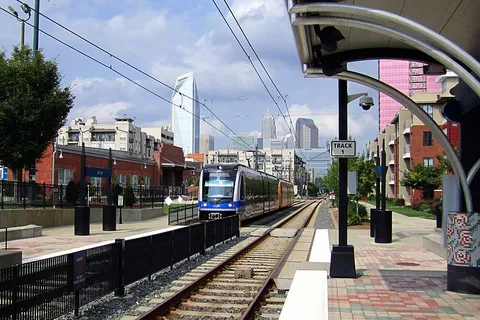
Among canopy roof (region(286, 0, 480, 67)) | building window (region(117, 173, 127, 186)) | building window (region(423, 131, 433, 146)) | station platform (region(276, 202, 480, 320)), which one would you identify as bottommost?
station platform (region(276, 202, 480, 320))

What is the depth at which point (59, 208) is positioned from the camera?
1106 inches

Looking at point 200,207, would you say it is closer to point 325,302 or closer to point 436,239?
point 436,239

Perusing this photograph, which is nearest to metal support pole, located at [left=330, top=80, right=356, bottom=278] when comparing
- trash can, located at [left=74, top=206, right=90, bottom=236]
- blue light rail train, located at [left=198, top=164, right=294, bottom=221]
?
trash can, located at [left=74, top=206, right=90, bottom=236]

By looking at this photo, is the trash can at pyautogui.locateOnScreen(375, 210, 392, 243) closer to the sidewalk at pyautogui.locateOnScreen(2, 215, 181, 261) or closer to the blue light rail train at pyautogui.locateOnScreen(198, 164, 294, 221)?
the blue light rail train at pyautogui.locateOnScreen(198, 164, 294, 221)

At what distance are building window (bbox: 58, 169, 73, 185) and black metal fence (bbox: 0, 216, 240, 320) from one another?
34.0 meters

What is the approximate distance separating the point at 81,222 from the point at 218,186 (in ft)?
29.2

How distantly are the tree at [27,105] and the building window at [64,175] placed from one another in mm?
20008

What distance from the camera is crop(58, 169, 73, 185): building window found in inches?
1833

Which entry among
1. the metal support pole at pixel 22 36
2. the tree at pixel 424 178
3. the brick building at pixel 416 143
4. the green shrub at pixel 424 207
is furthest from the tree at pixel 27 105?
the brick building at pixel 416 143

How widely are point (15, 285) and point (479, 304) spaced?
279 inches

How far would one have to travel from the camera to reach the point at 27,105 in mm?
26125

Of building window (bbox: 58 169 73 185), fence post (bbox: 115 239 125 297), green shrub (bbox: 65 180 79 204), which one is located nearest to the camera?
fence post (bbox: 115 239 125 297)

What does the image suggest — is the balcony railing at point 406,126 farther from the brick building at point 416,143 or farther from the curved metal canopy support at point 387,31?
the curved metal canopy support at point 387,31

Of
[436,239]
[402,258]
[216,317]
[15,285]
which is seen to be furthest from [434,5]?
[436,239]
